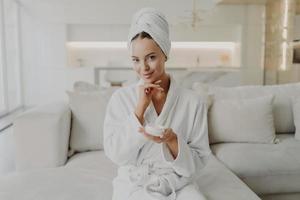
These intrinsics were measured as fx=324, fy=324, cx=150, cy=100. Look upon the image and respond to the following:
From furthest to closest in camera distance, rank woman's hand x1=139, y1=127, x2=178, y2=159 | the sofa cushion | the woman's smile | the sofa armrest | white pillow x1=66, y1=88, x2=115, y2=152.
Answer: the sofa cushion, white pillow x1=66, y1=88, x2=115, y2=152, the sofa armrest, the woman's smile, woman's hand x1=139, y1=127, x2=178, y2=159

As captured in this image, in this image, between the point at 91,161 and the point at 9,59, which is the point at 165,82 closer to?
the point at 91,161

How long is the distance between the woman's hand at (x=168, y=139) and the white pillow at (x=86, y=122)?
973 mm

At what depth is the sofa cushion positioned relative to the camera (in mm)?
2412

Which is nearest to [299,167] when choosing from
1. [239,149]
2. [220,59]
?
[239,149]

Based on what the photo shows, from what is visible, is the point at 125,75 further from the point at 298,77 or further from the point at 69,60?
the point at 298,77

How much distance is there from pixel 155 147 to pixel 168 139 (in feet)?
0.51

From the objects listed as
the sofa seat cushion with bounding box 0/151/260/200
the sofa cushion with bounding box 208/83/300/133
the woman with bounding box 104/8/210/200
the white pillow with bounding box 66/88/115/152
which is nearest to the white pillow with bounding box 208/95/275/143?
the sofa cushion with bounding box 208/83/300/133

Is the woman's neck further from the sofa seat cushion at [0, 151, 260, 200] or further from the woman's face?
the sofa seat cushion at [0, 151, 260, 200]

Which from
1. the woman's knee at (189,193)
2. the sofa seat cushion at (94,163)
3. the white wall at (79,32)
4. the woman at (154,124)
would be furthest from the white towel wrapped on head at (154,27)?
the white wall at (79,32)

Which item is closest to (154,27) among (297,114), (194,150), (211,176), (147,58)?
(147,58)

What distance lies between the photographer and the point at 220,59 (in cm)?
639

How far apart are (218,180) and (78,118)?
38.2 inches

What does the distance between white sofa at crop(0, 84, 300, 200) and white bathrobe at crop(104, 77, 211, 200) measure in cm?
22

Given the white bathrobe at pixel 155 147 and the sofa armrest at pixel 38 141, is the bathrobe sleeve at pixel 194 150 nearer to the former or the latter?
the white bathrobe at pixel 155 147
